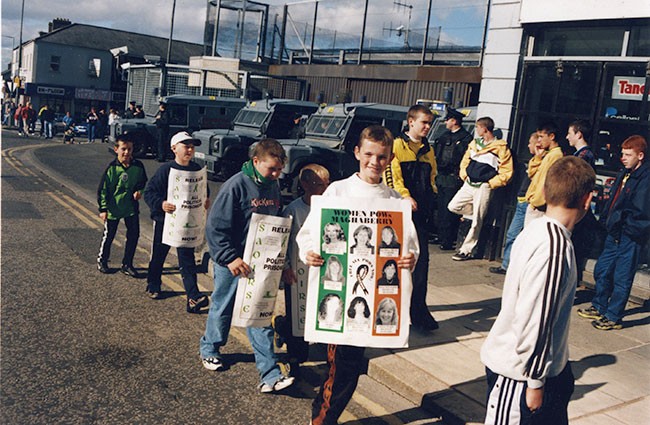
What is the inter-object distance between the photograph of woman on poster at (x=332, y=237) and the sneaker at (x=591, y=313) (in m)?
4.36

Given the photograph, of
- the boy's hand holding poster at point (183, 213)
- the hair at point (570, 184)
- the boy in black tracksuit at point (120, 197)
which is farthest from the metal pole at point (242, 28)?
the hair at point (570, 184)

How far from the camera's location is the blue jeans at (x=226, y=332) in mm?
4609

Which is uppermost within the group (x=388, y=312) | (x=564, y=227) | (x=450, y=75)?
(x=450, y=75)

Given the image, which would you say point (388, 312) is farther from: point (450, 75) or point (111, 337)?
point (450, 75)

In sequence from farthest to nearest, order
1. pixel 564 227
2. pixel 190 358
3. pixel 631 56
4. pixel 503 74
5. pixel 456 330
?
pixel 503 74 < pixel 631 56 < pixel 456 330 < pixel 190 358 < pixel 564 227

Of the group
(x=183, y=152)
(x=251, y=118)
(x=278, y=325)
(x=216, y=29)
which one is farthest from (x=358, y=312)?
(x=216, y=29)

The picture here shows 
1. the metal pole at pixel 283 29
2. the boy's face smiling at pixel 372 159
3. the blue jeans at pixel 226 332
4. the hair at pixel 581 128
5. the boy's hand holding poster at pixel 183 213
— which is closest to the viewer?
the boy's face smiling at pixel 372 159

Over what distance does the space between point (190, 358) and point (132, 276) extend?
2766 millimetres

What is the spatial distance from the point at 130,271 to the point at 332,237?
4.70m

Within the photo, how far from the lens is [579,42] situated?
27.2 ft

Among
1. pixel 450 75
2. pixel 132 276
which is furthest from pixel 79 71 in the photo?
pixel 132 276

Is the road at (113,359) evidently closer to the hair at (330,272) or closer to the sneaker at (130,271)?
the sneaker at (130,271)

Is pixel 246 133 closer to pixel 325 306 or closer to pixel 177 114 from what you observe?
pixel 177 114

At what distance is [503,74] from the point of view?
9008 mm
